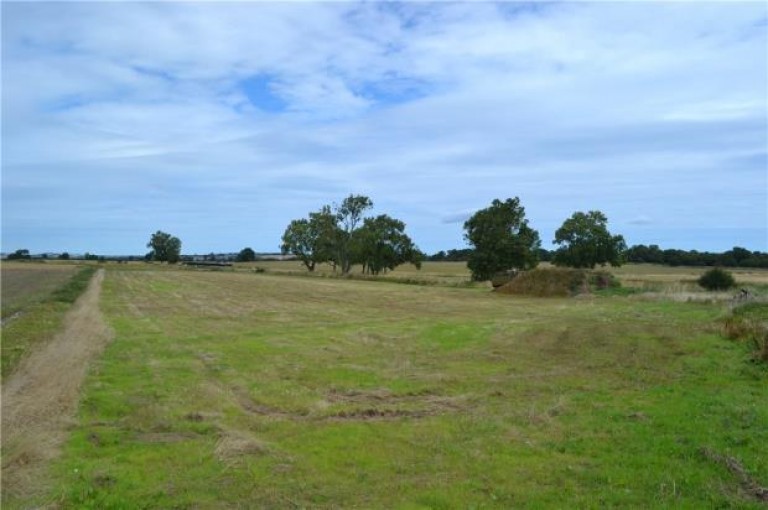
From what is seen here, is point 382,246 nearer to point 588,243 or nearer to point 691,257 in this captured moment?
point 588,243

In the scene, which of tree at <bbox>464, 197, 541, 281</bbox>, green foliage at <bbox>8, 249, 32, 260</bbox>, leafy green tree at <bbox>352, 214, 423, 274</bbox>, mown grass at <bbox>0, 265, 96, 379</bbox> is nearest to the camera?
mown grass at <bbox>0, 265, 96, 379</bbox>

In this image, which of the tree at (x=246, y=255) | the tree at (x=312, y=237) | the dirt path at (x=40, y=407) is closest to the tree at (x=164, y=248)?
the tree at (x=246, y=255)

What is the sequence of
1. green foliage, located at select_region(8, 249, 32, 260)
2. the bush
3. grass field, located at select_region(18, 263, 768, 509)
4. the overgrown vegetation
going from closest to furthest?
grass field, located at select_region(18, 263, 768, 509)
the overgrown vegetation
the bush
green foliage, located at select_region(8, 249, 32, 260)

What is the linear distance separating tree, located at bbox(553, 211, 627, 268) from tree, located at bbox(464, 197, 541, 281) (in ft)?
62.1

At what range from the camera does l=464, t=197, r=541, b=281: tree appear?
56.9 m

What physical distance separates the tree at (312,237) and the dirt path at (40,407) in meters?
Answer: 78.8

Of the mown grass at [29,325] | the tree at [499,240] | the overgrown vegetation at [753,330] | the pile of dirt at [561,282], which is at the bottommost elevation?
the mown grass at [29,325]

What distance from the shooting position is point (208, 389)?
1127 cm

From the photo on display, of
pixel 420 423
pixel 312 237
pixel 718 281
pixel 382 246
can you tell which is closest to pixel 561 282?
pixel 718 281

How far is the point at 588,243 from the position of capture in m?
77.0

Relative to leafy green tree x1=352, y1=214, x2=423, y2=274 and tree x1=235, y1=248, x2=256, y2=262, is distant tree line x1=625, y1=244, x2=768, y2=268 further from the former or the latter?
tree x1=235, y1=248, x2=256, y2=262

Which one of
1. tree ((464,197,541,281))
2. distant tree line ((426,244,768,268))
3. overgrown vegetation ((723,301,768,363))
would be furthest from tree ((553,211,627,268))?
overgrown vegetation ((723,301,768,363))

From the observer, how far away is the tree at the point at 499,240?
187ft

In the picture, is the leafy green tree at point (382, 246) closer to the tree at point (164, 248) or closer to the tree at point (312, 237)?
the tree at point (312, 237)
